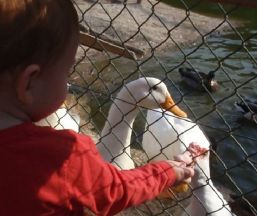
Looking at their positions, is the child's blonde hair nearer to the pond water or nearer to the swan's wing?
the pond water

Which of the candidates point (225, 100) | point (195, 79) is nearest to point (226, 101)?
point (225, 100)

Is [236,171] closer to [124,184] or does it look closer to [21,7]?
[124,184]

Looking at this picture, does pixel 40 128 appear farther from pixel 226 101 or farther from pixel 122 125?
pixel 226 101

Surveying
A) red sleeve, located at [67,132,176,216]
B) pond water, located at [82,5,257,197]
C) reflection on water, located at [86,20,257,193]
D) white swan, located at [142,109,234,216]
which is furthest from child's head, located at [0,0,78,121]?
reflection on water, located at [86,20,257,193]

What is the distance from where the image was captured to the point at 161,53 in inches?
338

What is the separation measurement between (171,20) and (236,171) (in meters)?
5.35

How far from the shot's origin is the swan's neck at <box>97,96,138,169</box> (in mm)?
3736

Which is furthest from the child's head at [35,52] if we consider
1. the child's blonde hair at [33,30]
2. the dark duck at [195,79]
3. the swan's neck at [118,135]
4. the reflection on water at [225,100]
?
the dark duck at [195,79]

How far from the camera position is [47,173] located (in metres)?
1.44

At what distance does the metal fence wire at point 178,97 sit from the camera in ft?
9.68

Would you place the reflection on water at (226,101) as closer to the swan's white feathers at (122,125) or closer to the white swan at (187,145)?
the white swan at (187,145)

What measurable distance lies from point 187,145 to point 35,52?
298 centimetres

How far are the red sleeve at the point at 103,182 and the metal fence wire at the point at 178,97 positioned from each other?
485mm

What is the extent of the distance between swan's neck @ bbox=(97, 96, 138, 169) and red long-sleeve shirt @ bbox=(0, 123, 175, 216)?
7.03ft
